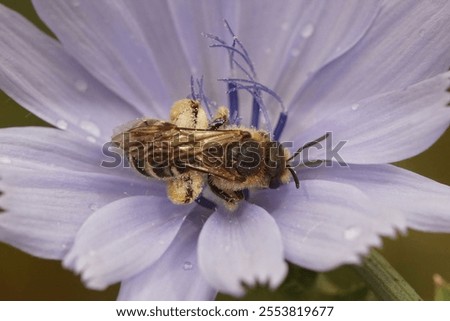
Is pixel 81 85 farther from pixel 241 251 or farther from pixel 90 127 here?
pixel 241 251

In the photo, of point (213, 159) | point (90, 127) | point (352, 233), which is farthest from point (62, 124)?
point (352, 233)

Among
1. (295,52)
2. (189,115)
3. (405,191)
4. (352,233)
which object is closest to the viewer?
(352,233)

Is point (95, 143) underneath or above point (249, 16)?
underneath

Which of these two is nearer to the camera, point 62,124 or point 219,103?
point 62,124

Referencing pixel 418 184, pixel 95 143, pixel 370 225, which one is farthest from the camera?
pixel 95 143

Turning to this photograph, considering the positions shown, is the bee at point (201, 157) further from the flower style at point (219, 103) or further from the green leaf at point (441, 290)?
the green leaf at point (441, 290)

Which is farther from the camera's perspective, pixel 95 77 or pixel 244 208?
pixel 95 77
